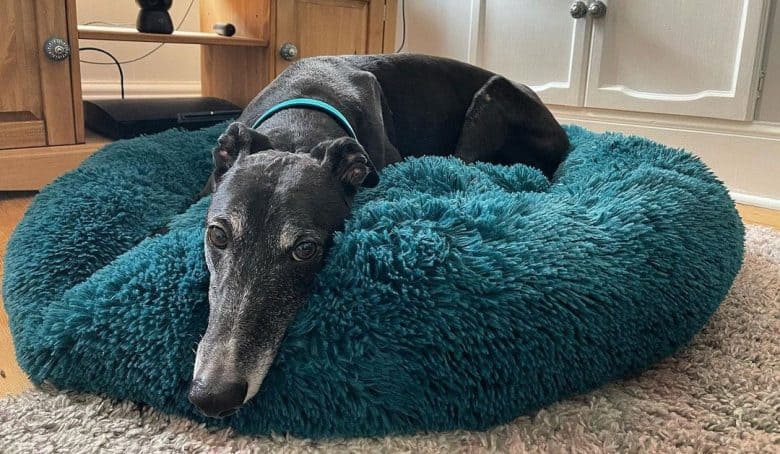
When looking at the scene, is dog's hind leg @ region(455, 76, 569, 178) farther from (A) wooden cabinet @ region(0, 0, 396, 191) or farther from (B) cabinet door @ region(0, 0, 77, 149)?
(B) cabinet door @ region(0, 0, 77, 149)

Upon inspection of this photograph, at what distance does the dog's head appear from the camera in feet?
2.89

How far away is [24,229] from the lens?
52.6 inches

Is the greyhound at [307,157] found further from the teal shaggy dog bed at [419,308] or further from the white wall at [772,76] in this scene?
the white wall at [772,76]

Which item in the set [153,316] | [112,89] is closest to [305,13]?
[112,89]

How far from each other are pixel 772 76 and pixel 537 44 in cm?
98

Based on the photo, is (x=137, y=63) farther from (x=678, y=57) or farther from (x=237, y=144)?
(x=678, y=57)

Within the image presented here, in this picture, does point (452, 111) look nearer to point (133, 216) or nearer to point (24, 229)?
point (133, 216)

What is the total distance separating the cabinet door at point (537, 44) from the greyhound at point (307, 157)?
82 centimetres

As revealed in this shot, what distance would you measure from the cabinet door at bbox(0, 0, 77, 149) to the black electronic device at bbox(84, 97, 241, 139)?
185 millimetres

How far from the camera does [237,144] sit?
1277 mm

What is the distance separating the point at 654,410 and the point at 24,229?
1180 mm

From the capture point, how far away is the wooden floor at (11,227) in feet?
3.57

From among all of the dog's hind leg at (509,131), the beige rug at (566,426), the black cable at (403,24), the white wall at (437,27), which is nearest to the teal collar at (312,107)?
the dog's hind leg at (509,131)

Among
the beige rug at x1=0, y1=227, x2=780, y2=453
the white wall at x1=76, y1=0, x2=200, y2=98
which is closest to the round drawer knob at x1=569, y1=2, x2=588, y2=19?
the white wall at x1=76, y1=0, x2=200, y2=98
